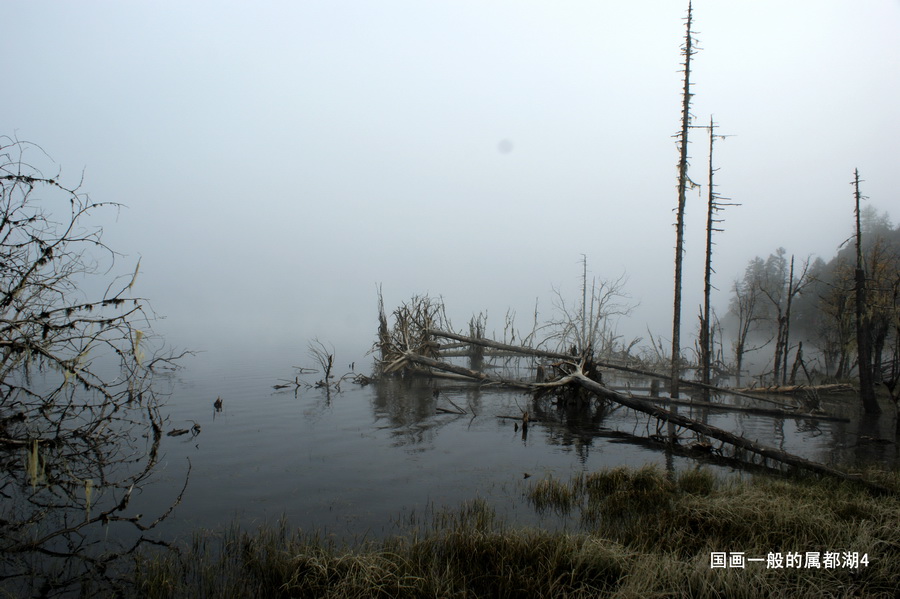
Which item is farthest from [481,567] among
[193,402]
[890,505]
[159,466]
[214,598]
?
[193,402]

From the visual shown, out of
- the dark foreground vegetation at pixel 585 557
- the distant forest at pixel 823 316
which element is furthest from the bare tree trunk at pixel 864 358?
the dark foreground vegetation at pixel 585 557

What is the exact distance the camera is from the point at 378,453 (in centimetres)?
1133

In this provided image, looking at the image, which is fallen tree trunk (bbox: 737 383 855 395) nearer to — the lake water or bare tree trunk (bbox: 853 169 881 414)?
bare tree trunk (bbox: 853 169 881 414)

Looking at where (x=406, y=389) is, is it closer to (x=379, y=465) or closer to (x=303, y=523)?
(x=379, y=465)

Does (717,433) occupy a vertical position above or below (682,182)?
below

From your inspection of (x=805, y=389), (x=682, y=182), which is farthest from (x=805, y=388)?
(x=682, y=182)

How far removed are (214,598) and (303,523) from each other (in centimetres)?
225

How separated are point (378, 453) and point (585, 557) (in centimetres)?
702

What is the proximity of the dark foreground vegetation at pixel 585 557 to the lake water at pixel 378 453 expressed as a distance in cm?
99

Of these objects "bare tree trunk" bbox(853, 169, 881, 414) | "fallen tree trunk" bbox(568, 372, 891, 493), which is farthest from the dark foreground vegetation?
"bare tree trunk" bbox(853, 169, 881, 414)

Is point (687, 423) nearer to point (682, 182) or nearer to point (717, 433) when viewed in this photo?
point (717, 433)

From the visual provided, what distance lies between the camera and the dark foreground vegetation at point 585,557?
469 centimetres

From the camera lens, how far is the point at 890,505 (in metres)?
6.89

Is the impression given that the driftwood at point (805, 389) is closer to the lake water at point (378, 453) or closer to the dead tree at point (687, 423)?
the lake water at point (378, 453)
